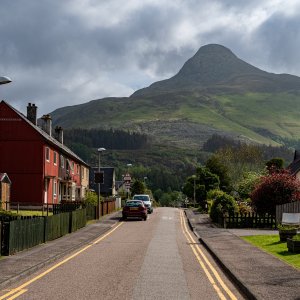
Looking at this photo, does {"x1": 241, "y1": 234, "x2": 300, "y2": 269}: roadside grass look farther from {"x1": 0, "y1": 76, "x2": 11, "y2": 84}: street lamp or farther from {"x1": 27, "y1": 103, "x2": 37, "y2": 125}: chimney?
{"x1": 27, "y1": 103, "x2": 37, "y2": 125}: chimney

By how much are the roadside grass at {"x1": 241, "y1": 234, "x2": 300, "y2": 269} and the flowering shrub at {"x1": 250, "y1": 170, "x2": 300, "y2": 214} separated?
37.0 feet

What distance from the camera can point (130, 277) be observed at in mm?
14344

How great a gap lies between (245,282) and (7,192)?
37240 millimetres

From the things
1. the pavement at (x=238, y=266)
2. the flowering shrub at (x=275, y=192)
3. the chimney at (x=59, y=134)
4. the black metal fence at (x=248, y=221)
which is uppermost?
the chimney at (x=59, y=134)

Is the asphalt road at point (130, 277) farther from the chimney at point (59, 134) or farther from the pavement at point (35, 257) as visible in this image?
the chimney at point (59, 134)

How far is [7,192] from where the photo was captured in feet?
155

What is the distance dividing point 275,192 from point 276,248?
1784 centimetres

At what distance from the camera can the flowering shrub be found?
129ft

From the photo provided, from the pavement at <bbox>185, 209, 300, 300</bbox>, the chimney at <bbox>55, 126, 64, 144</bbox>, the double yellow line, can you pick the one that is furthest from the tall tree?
the double yellow line

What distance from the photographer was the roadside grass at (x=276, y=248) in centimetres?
1801

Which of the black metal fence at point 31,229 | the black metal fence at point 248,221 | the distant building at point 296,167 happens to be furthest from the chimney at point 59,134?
the black metal fence at point 31,229

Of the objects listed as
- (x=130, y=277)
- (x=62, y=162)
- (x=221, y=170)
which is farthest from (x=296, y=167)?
(x=130, y=277)

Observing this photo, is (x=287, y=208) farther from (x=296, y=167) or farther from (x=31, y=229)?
(x=296, y=167)

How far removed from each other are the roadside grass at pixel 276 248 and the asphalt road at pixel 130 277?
8.05 feet
